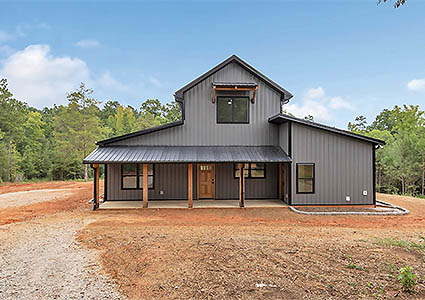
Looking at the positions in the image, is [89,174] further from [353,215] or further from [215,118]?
[353,215]

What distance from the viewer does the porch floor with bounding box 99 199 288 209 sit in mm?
11227

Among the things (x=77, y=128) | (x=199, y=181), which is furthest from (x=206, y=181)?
(x=77, y=128)

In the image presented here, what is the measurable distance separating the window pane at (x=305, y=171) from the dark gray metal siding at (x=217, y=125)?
6.69 feet

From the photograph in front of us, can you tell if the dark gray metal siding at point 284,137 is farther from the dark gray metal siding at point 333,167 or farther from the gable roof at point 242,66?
the gable roof at point 242,66

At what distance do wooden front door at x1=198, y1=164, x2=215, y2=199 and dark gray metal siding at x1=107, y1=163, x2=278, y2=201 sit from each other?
0.21 m

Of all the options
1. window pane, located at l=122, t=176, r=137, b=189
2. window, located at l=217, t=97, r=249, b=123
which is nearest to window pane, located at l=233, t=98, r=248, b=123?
window, located at l=217, t=97, r=249, b=123

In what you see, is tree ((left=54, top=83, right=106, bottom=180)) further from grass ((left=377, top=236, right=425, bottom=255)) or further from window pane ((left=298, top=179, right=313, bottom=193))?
grass ((left=377, top=236, right=425, bottom=255))

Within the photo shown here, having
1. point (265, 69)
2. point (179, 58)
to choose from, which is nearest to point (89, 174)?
point (179, 58)

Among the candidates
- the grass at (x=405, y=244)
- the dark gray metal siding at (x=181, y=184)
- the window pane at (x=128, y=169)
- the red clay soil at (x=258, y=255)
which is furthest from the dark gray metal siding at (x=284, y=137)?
the window pane at (x=128, y=169)

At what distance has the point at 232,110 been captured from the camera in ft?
41.4

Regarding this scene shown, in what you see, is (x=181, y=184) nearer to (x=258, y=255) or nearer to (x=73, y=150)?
(x=258, y=255)

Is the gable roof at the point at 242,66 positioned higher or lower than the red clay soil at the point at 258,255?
higher

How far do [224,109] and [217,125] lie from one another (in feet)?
2.86

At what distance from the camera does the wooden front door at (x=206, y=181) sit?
1265 cm
